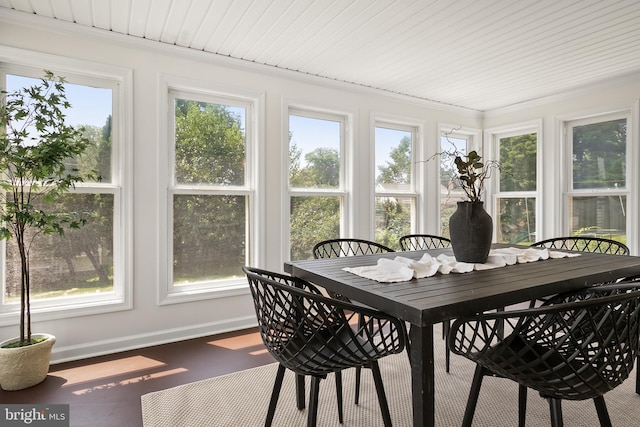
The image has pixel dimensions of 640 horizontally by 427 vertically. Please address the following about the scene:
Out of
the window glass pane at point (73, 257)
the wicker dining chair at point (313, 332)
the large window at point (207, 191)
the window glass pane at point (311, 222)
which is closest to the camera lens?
the wicker dining chair at point (313, 332)

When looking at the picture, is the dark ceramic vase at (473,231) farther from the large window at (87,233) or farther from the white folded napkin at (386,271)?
the large window at (87,233)

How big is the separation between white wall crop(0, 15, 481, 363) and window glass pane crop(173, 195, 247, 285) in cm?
21

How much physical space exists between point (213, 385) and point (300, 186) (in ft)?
6.93

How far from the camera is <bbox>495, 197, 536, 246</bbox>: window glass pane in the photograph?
4691 millimetres

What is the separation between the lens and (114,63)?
2.85m

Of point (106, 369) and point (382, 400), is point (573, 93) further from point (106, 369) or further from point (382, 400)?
point (106, 369)

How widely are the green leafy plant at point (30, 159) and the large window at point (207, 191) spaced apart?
2.83ft

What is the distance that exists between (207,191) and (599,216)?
14.1 feet

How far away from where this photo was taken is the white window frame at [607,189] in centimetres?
371

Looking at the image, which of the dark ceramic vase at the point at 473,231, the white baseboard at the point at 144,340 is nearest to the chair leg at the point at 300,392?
the dark ceramic vase at the point at 473,231

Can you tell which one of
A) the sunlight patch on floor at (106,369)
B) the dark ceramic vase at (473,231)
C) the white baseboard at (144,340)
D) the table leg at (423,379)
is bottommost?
the sunlight patch on floor at (106,369)

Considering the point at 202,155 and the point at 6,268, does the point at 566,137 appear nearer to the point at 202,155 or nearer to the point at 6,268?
the point at 202,155

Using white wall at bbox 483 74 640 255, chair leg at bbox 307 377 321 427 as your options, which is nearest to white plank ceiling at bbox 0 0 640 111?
white wall at bbox 483 74 640 255

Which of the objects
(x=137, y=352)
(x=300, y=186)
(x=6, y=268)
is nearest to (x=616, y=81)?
(x=300, y=186)
